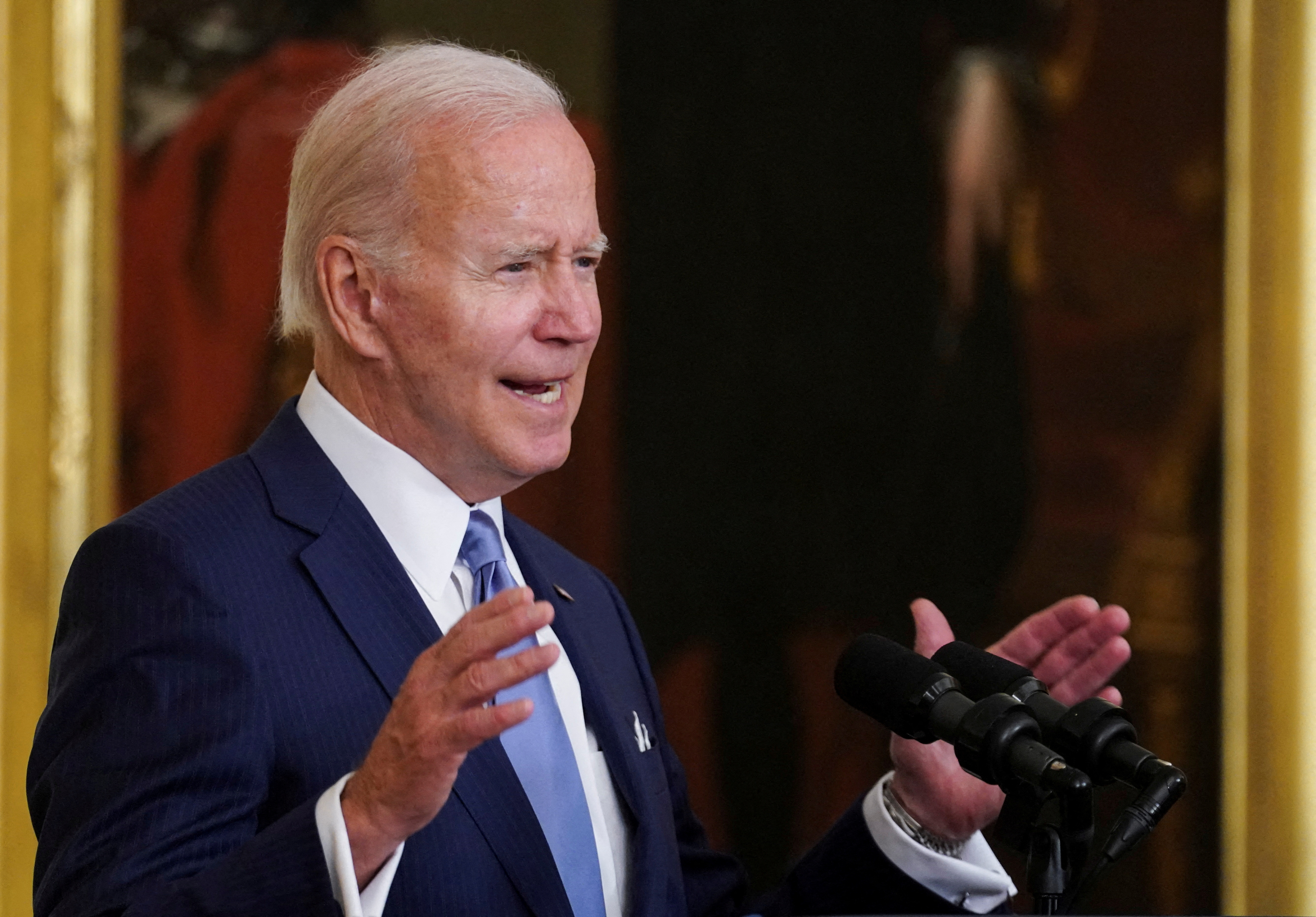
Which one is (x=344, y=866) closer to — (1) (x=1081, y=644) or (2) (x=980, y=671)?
(2) (x=980, y=671)

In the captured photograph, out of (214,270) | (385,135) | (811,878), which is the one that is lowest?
(811,878)

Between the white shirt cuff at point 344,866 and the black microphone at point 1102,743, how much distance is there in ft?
1.94

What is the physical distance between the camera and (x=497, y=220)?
160cm

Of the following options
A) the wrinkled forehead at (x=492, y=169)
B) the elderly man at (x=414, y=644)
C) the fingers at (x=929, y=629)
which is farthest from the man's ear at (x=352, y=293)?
the fingers at (x=929, y=629)

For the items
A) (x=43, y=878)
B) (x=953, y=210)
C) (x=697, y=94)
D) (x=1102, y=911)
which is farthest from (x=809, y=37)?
(x=43, y=878)

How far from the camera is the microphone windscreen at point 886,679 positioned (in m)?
1.34

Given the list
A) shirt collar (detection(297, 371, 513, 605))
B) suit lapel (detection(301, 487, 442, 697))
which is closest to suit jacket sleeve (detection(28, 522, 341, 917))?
suit lapel (detection(301, 487, 442, 697))

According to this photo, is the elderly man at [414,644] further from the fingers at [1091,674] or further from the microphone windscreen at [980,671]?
the microphone windscreen at [980,671]

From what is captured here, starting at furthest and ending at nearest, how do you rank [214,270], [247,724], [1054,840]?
[214,270]
[247,724]
[1054,840]

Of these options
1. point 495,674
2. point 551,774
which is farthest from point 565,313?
point 495,674

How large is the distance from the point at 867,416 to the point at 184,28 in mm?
1641

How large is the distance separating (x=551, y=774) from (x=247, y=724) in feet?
1.27

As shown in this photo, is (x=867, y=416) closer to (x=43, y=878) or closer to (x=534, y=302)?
(x=534, y=302)

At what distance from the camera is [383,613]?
1492 millimetres
